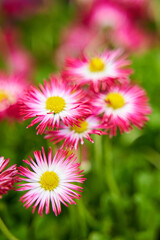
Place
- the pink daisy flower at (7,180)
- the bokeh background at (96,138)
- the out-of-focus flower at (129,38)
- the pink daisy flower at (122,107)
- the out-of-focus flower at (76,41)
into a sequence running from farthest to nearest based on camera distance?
the out-of-focus flower at (76,41)
the out-of-focus flower at (129,38)
the bokeh background at (96,138)
the pink daisy flower at (122,107)
the pink daisy flower at (7,180)

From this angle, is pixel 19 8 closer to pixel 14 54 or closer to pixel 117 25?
pixel 14 54

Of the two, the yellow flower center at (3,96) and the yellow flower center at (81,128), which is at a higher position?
the yellow flower center at (3,96)

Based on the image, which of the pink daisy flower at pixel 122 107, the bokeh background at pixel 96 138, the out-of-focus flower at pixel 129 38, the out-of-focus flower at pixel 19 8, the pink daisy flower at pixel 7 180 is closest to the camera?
the pink daisy flower at pixel 7 180

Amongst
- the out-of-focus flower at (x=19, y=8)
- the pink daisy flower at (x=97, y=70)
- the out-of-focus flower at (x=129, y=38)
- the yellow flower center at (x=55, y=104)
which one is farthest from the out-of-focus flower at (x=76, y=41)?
the yellow flower center at (x=55, y=104)

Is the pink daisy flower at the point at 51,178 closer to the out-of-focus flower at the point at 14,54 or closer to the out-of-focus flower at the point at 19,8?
the out-of-focus flower at the point at 14,54

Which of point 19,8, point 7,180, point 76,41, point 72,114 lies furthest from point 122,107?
point 19,8

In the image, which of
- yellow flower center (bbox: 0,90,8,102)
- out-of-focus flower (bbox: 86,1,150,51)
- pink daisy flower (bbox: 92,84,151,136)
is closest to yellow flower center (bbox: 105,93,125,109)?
pink daisy flower (bbox: 92,84,151,136)

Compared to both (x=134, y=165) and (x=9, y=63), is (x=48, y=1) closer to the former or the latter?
(x=9, y=63)
